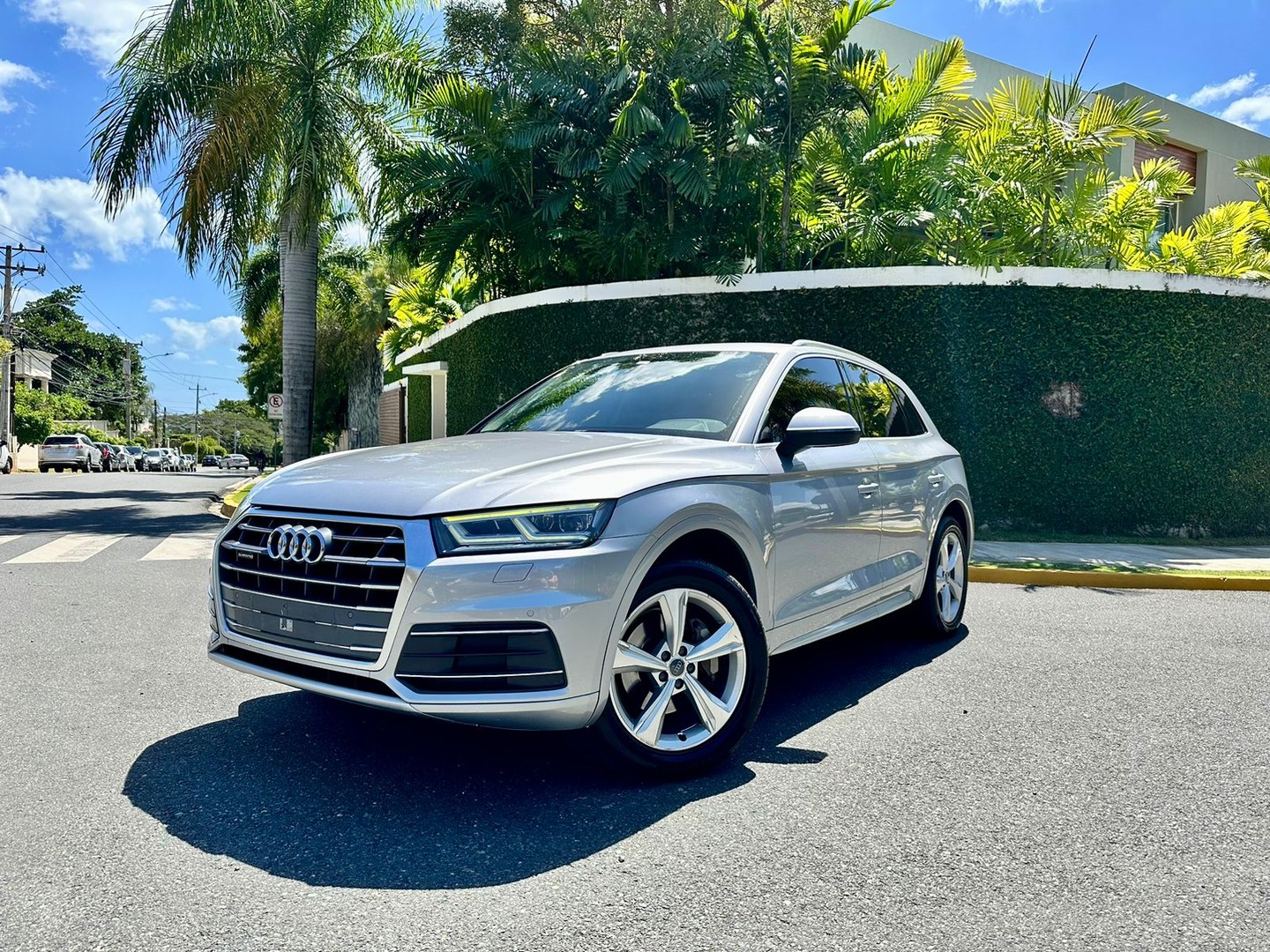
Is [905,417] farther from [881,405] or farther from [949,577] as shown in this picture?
[949,577]

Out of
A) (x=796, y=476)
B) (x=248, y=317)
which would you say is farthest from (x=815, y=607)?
(x=248, y=317)

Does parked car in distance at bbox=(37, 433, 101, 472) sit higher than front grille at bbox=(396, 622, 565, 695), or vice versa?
parked car in distance at bbox=(37, 433, 101, 472)

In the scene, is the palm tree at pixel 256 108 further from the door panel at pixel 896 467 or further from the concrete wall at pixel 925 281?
the door panel at pixel 896 467

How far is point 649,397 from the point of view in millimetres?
4660

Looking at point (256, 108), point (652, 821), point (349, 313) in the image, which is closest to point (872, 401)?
point (652, 821)

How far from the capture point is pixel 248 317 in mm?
36188

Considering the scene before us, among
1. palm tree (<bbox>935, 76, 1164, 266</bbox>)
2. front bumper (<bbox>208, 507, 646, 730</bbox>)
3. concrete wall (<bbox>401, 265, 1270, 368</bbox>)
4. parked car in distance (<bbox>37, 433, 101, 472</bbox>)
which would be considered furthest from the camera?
parked car in distance (<bbox>37, 433, 101, 472</bbox>)

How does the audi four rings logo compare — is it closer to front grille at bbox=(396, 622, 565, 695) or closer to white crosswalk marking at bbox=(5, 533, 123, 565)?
front grille at bbox=(396, 622, 565, 695)

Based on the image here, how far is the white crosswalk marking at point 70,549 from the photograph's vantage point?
9.82 m

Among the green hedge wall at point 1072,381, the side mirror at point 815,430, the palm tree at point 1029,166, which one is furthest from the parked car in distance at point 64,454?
the side mirror at point 815,430

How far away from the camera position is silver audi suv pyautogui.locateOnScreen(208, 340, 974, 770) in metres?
3.17

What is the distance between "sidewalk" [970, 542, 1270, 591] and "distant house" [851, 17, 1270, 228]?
14.1 metres

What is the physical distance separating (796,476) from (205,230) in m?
16.2

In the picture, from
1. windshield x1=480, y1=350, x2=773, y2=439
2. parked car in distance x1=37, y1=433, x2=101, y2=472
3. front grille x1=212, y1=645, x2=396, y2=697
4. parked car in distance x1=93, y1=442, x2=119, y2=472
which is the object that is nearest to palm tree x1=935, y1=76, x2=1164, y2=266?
windshield x1=480, y1=350, x2=773, y2=439
